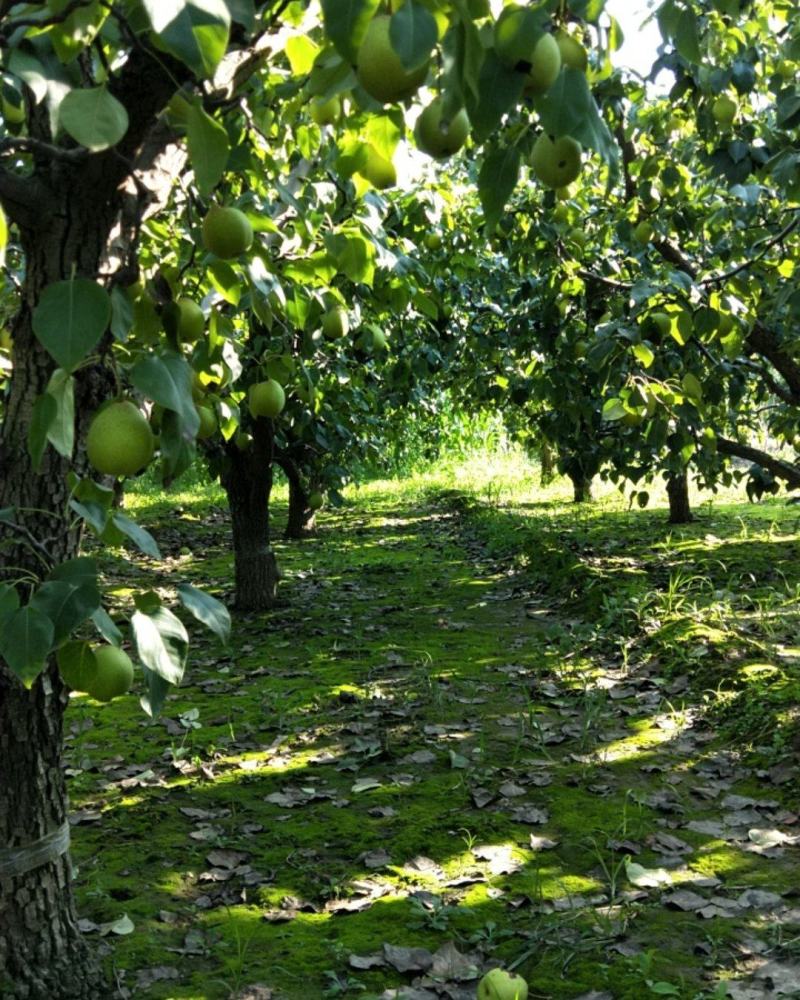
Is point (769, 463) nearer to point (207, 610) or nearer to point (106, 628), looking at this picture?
point (207, 610)

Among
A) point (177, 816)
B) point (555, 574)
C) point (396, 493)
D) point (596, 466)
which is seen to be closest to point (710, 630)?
point (596, 466)

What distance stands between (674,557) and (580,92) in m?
6.67

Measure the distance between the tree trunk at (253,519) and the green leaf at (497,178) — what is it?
565 cm

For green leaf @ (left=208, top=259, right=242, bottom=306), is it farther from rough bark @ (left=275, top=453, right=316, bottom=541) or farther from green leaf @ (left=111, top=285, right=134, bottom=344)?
rough bark @ (left=275, top=453, right=316, bottom=541)

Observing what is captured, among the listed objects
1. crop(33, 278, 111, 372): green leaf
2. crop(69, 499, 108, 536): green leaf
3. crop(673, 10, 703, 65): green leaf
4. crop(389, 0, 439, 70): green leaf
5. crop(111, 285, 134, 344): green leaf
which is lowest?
crop(69, 499, 108, 536): green leaf

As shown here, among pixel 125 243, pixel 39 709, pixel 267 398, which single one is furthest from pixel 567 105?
pixel 267 398

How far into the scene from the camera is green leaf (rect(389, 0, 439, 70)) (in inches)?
34.7

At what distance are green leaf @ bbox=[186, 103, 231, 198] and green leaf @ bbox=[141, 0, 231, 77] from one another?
12cm

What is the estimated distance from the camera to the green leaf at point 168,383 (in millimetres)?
1225

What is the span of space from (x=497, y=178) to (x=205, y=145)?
12.4 inches

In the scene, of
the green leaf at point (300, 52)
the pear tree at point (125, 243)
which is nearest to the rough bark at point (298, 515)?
the pear tree at point (125, 243)

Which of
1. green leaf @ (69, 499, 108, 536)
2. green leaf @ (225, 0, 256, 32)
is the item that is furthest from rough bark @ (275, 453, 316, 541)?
green leaf @ (225, 0, 256, 32)

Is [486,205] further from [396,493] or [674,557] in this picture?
[396,493]

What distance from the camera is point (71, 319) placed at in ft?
3.64
